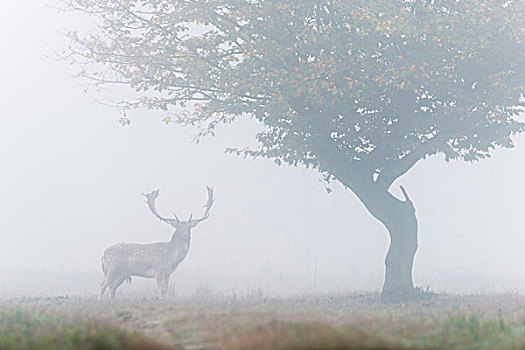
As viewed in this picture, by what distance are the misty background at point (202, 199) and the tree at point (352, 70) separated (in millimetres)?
21449

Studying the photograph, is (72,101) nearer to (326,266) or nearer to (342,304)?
(326,266)

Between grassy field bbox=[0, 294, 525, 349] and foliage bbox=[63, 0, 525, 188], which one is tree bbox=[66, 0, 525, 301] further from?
grassy field bbox=[0, 294, 525, 349]

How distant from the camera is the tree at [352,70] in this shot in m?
16.5

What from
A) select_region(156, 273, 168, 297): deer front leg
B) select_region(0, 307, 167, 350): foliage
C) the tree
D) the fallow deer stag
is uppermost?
the tree

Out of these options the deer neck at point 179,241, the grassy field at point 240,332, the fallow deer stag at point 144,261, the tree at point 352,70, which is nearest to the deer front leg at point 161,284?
the fallow deer stag at point 144,261

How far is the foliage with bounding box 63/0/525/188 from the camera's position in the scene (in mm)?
16484

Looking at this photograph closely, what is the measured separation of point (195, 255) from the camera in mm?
53594

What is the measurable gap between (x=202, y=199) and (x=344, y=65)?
51035mm

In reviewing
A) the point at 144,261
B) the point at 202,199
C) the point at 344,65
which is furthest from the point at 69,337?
the point at 202,199

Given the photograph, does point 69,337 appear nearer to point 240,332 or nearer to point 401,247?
point 240,332

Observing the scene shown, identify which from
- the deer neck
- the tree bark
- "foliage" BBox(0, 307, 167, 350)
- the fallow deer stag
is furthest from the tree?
"foliage" BBox(0, 307, 167, 350)

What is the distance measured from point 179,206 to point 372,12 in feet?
165

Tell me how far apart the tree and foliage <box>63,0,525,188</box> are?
0.04 m

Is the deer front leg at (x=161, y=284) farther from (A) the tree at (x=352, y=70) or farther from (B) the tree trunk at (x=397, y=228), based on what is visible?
(B) the tree trunk at (x=397, y=228)
